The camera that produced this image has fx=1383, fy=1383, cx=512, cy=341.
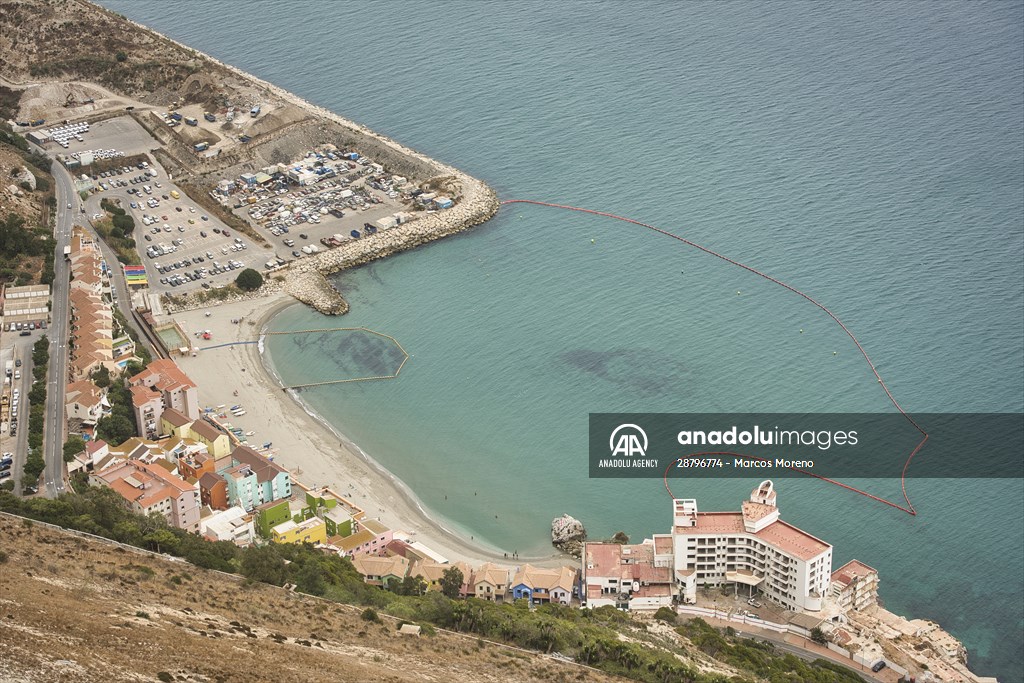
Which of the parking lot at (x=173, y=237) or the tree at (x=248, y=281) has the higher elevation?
the parking lot at (x=173, y=237)

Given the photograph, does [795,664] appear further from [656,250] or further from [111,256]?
[111,256]

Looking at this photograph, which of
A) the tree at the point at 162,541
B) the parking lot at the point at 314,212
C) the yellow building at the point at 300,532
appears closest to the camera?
the tree at the point at 162,541

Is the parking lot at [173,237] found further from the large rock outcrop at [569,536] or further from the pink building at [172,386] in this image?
the large rock outcrop at [569,536]

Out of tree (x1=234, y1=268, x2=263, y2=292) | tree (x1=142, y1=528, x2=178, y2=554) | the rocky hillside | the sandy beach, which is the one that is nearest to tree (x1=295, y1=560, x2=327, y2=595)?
the rocky hillside

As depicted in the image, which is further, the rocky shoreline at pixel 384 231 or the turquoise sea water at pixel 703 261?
the rocky shoreline at pixel 384 231

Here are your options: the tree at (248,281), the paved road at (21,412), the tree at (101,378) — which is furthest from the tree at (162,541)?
the tree at (248,281)

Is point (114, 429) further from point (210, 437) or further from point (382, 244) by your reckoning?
point (382, 244)
